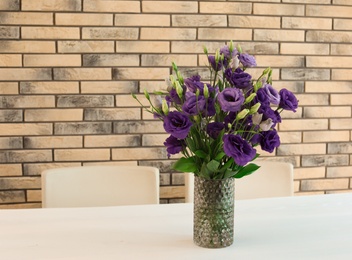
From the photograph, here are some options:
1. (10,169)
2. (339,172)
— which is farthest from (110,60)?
(339,172)

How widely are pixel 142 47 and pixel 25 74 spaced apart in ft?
1.94

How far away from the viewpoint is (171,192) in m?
2.37

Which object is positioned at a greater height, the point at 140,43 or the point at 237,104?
the point at 140,43

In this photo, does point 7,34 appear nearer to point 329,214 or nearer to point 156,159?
point 156,159

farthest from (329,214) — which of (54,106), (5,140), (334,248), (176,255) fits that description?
(5,140)

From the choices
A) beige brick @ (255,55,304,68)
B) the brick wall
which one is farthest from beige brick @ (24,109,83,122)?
beige brick @ (255,55,304,68)

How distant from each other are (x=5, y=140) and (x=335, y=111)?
5.79 ft

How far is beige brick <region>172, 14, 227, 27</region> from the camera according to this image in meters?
2.28

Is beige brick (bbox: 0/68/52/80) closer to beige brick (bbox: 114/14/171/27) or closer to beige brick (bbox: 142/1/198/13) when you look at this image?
beige brick (bbox: 114/14/171/27)

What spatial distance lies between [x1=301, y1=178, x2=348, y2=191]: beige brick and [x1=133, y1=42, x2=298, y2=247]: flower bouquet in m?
1.38

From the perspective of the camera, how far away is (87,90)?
2.24 m

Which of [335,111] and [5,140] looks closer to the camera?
[5,140]

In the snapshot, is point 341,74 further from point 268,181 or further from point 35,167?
point 35,167

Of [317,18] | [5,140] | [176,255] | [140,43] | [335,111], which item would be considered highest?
[317,18]
